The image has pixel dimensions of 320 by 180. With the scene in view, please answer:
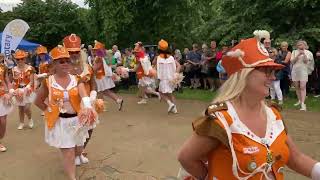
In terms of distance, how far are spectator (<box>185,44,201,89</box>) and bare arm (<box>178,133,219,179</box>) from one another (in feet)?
46.6

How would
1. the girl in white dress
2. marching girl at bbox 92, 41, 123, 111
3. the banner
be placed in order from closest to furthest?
the girl in white dress
marching girl at bbox 92, 41, 123, 111
the banner

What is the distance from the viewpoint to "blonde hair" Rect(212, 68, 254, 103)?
9.30ft

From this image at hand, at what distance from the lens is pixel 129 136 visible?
956cm

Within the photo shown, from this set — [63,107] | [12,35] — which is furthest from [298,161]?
[12,35]

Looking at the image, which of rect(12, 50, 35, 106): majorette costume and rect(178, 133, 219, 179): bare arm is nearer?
rect(178, 133, 219, 179): bare arm

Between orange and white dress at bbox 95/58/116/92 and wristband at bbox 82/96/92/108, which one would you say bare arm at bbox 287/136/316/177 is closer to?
wristband at bbox 82/96/92/108

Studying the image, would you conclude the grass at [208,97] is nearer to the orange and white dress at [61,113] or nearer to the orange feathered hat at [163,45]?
the orange feathered hat at [163,45]

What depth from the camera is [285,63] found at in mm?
12922

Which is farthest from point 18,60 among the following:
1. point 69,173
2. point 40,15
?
point 40,15

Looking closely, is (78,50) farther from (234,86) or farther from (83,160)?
(234,86)

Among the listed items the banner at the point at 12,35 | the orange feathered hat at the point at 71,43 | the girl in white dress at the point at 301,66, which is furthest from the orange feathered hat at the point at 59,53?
the banner at the point at 12,35

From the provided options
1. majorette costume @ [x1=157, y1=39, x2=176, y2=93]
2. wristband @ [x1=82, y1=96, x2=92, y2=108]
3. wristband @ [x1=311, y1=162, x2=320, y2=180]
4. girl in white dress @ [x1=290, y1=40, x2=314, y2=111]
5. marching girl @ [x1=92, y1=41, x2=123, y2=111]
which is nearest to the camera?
wristband @ [x1=311, y1=162, x2=320, y2=180]

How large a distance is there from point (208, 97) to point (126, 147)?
6.60 metres

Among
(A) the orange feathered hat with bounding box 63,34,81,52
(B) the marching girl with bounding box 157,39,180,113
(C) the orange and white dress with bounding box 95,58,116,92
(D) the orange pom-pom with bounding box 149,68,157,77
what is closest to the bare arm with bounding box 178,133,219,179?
(A) the orange feathered hat with bounding box 63,34,81,52
